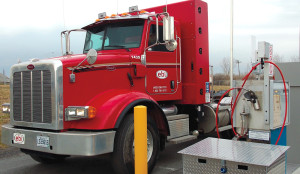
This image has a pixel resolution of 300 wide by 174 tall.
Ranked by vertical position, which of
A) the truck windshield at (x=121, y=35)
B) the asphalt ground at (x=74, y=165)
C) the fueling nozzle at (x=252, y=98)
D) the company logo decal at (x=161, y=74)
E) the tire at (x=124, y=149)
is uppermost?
the truck windshield at (x=121, y=35)

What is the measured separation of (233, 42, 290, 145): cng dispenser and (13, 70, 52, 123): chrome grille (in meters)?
2.88

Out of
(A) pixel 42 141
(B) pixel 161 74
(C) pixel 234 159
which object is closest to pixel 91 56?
(A) pixel 42 141

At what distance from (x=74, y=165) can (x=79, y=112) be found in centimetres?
207

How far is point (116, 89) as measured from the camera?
Result: 209 inches

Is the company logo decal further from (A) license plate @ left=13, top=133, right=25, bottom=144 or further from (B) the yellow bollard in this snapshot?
(A) license plate @ left=13, top=133, right=25, bottom=144

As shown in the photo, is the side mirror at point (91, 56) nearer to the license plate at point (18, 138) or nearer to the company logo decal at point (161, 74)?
the license plate at point (18, 138)

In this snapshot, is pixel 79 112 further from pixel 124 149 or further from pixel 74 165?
pixel 74 165

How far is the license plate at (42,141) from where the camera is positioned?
4566 millimetres

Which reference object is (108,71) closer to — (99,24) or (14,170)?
(99,24)

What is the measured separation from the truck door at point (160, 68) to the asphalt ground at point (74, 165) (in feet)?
4.66

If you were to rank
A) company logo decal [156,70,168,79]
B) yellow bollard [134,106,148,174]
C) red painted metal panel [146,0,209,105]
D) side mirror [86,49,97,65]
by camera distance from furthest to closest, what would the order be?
1. red painted metal panel [146,0,209,105]
2. company logo decal [156,70,168,79]
3. side mirror [86,49,97,65]
4. yellow bollard [134,106,148,174]

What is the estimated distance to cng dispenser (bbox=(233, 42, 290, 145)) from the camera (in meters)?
4.36

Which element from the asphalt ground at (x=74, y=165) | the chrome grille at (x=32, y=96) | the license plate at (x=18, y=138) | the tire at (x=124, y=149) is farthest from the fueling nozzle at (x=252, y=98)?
the license plate at (x=18, y=138)

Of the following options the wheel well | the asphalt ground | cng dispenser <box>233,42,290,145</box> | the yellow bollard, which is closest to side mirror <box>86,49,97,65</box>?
the wheel well
